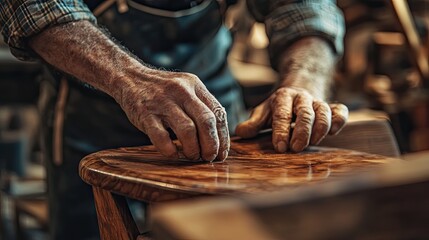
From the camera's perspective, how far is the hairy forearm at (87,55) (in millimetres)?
1104

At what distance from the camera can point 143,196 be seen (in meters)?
0.82

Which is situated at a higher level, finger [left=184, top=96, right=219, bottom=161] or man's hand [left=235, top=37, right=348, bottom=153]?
finger [left=184, top=96, right=219, bottom=161]

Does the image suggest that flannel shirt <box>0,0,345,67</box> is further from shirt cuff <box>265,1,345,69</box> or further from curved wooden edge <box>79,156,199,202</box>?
curved wooden edge <box>79,156,199,202</box>

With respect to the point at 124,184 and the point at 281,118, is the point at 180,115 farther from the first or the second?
the point at 281,118

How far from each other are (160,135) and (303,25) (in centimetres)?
60

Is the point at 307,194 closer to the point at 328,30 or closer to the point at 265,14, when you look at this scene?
the point at 328,30

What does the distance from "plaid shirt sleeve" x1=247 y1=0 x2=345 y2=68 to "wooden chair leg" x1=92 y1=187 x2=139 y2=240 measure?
684 millimetres

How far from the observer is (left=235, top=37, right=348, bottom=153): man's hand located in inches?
45.8

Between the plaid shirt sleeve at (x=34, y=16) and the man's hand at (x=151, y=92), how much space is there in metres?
0.02

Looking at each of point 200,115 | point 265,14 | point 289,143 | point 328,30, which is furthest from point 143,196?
point 265,14

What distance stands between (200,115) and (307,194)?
0.59 m

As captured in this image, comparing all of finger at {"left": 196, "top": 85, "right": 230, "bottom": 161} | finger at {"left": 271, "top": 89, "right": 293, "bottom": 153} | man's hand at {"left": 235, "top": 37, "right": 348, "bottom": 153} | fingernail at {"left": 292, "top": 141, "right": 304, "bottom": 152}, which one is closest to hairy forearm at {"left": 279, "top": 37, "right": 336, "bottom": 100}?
man's hand at {"left": 235, "top": 37, "right": 348, "bottom": 153}

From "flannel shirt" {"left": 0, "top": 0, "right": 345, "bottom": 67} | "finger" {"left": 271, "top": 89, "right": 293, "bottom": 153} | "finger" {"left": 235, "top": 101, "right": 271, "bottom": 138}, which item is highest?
"flannel shirt" {"left": 0, "top": 0, "right": 345, "bottom": 67}

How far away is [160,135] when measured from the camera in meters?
1.00
